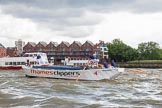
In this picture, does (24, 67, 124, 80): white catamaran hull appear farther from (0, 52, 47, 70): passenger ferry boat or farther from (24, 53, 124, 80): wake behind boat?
(0, 52, 47, 70): passenger ferry boat

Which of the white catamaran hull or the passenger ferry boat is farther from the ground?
the passenger ferry boat

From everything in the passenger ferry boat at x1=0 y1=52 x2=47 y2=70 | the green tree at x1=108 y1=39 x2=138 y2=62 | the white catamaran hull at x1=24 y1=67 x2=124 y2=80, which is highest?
the green tree at x1=108 y1=39 x2=138 y2=62

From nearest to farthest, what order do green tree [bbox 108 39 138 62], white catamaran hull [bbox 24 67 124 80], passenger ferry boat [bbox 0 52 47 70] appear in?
white catamaran hull [bbox 24 67 124 80]
passenger ferry boat [bbox 0 52 47 70]
green tree [bbox 108 39 138 62]

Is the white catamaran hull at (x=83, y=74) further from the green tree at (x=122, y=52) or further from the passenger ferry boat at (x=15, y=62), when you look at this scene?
the green tree at (x=122, y=52)

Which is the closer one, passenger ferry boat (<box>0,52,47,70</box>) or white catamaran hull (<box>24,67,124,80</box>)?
white catamaran hull (<box>24,67,124,80</box>)

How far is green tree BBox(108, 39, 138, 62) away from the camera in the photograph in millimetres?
187375

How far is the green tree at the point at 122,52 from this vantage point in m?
187

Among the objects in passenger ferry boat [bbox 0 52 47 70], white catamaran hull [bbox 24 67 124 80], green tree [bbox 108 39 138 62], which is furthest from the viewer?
green tree [bbox 108 39 138 62]

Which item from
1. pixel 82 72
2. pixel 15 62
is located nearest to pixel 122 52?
pixel 15 62

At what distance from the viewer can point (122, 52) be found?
19088 centimetres

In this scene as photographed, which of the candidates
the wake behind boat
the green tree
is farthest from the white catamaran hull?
the green tree

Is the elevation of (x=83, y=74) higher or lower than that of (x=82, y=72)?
lower

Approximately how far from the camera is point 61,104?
21266 mm

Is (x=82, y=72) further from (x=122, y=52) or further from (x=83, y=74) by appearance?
(x=122, y=52)
